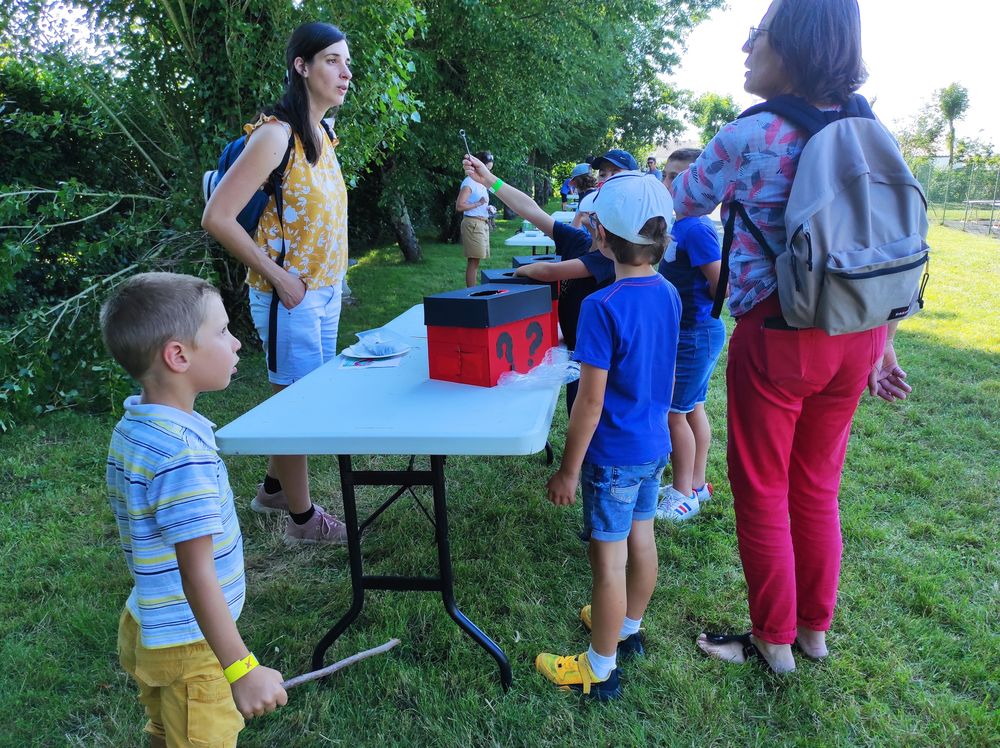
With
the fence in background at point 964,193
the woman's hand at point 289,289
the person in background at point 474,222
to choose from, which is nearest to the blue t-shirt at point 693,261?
the woman's hand at point 289,289

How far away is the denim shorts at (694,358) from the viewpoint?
273 centimetres

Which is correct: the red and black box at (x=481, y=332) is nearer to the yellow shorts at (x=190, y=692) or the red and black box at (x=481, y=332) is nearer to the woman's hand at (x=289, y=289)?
the woman's hand at (x=289, y=289)

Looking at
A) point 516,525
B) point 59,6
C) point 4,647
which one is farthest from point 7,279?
point 516,525

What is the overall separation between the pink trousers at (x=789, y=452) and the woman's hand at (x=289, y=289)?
4.99 feet

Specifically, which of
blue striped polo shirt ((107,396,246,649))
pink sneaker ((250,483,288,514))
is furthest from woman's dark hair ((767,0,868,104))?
pink sneaker ((250,483,288,514))

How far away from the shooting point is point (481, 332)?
179cm

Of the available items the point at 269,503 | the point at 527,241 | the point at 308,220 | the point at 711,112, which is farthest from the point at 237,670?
the point at 711,112

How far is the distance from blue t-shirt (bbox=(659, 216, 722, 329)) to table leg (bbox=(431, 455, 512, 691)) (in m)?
1.30

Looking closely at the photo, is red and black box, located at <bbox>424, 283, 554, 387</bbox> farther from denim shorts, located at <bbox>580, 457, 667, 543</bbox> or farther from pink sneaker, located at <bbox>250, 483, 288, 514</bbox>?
pink sneaker, located at <bbox>250, 483, 288, 514</bbox>

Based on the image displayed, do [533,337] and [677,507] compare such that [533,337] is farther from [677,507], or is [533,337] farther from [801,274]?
[677,507]

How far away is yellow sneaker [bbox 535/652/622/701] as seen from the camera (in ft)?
6.59

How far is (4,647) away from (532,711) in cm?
189

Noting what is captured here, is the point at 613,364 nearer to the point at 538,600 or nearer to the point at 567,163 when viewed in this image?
the point at 538,600

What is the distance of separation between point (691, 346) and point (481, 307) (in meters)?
1.34
